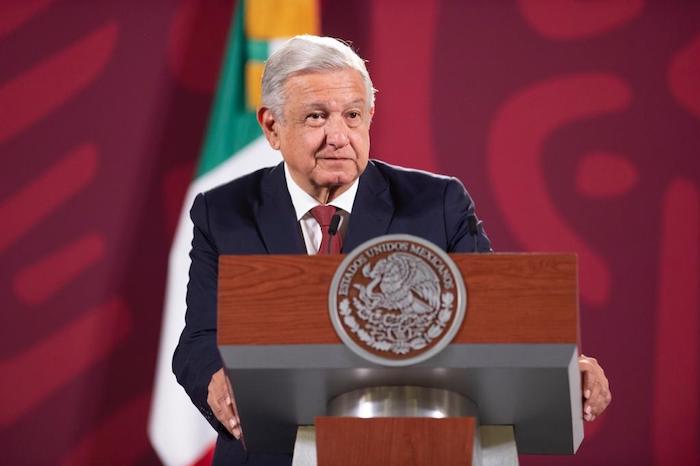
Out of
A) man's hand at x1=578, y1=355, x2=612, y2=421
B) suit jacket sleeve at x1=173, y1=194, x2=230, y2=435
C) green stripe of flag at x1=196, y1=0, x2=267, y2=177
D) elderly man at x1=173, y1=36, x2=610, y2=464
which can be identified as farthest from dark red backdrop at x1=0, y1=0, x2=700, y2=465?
man's hand at x1=578, y1=355, x2=612, y2=421

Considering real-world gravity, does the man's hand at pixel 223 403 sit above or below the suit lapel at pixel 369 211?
below

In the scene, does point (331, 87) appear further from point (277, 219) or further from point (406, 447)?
point (406, 447)

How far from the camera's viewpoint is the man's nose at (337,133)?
2205 mm

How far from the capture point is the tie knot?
218 cm

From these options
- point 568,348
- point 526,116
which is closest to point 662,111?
point 526,116

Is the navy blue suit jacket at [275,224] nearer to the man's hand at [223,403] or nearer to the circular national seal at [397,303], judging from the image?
the man's hand at [223,403]

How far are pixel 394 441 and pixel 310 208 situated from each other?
772 millimetres

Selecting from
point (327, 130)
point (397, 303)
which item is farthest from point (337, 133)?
point (397, 303)

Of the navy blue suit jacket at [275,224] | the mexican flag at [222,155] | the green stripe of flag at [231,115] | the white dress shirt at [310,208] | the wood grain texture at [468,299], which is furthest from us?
the green stripe of flag at [231,115]

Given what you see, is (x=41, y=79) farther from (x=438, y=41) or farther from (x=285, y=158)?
(x=285, y=158)

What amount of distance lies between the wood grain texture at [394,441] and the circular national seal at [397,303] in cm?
8

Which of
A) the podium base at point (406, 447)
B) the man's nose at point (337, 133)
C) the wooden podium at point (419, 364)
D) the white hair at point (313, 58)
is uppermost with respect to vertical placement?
the white hair at point (313, 58)

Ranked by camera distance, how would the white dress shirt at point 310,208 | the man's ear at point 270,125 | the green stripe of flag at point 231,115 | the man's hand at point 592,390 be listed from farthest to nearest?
the green stripe of flag at point 231,115 < the man's ear at point 270,125 < the white dress shirt at point 310,208 < the man's hand at point 592,390

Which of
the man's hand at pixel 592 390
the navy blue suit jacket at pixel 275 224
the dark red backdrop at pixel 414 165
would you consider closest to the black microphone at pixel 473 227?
the navy blue suit jacket at pixel 275 224
